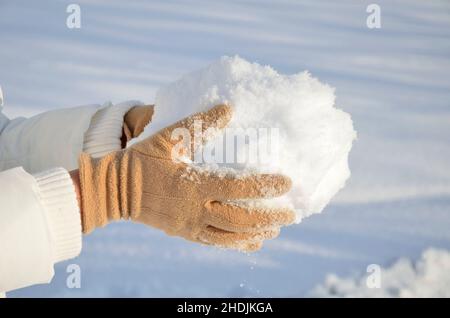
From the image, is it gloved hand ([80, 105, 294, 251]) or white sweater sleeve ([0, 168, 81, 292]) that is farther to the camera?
gloved hand ([80, 105, 294, 251])

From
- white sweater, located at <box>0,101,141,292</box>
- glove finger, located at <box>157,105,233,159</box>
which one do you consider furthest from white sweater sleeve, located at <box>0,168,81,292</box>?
glove finger, located at <box>157,105,233,159</box>

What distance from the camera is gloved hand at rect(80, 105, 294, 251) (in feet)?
3.06

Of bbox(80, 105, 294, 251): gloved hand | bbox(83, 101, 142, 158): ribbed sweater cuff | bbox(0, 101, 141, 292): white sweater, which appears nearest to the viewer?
bbox(0, 101, 141, 292): white sweater

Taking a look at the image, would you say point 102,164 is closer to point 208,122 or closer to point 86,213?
point 86,213

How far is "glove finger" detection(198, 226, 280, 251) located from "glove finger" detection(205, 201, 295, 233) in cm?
2

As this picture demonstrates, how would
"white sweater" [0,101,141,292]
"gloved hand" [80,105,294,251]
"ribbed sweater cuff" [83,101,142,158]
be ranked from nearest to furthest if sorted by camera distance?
"white sweater" [0,101,141,292], "gloved hand" [80,105,294,251], "ribbed sweater cuff" [83,101,142,158]

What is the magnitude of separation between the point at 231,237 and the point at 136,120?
408mm

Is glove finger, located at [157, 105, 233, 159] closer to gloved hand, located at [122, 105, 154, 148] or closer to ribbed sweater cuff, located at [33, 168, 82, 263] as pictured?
ribbed sweater cuff, located at [33, 168, 82, 263]

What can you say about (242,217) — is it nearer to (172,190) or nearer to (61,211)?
(172,190)

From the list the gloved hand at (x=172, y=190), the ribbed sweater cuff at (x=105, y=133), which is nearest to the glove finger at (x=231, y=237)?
the gloved hand at (x=172, y=190)

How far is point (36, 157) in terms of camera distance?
127 centimetres

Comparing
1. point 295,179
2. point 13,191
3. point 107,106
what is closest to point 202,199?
point 295,179

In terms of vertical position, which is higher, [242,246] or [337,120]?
[337,120]

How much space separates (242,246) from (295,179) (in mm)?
163
